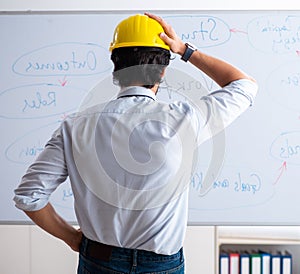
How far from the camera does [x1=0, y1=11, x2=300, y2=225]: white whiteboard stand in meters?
2.04

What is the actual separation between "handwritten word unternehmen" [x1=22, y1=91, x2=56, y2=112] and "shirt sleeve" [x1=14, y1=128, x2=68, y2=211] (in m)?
0.91

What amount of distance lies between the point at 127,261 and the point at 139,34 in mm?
577

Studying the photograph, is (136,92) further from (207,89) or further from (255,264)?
(255,264)

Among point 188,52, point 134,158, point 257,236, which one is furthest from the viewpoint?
point 257,236

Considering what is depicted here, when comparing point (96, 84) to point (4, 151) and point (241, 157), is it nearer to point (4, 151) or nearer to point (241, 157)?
point (4, 151)

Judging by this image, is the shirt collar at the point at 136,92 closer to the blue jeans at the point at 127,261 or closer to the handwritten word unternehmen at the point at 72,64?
the blue jeans at the point at 127,261

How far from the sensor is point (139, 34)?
120cm

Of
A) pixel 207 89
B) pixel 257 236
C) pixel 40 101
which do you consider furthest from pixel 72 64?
pixel 257 236

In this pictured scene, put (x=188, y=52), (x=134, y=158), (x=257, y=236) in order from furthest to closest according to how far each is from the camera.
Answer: (x=257, y=236), (x=188, y=52), (x=134, y=158)

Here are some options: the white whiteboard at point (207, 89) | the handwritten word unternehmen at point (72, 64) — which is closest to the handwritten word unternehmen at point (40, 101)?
the white whiteboard at point (207, 89)

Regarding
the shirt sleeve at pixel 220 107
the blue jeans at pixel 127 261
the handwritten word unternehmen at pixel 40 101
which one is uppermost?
the handwritten word unternehmen at pixel 40 101

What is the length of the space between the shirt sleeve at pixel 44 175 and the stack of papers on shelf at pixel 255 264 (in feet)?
4.29

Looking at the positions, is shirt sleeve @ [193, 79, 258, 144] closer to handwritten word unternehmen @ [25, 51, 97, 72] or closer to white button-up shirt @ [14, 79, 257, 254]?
white button-up shirt @ [14, 79, 257, 254]

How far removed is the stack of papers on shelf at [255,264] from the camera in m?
2.26
